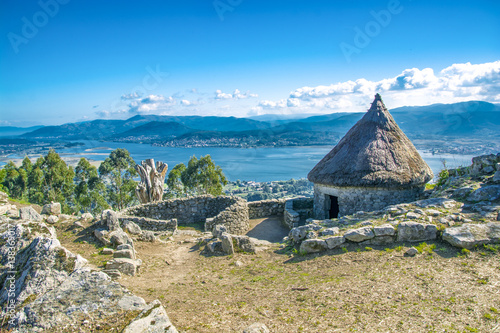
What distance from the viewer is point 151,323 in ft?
11.5

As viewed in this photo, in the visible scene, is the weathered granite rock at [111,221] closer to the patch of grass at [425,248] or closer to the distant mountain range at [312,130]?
the patch of grass at [425,248]

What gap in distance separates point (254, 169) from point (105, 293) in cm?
6864

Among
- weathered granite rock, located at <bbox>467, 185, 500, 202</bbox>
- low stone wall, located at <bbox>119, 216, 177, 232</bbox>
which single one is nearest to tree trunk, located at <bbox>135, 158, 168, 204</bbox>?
low stone wall, located at <bbox>119, 216, 177, 232</bbox>

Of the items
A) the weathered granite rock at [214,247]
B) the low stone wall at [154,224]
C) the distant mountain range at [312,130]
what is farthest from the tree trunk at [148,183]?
the distant mountain range at [312,130]

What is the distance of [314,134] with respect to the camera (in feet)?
395

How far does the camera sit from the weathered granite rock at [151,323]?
11.1 feet

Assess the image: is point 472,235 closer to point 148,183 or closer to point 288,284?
point 288,284

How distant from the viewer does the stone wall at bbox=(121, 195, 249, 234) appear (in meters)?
12.6

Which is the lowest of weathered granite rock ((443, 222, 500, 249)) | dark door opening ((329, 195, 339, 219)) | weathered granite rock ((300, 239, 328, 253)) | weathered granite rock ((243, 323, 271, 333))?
dark door opening ((329, 195, 339, 219))

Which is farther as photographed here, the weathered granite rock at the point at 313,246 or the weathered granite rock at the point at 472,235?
the weathered granite rock at the point at 313,246

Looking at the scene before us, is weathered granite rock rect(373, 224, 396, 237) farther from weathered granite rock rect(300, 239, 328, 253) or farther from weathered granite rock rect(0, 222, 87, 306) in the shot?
weathered granite rock rect(0, 222, 87, 306)

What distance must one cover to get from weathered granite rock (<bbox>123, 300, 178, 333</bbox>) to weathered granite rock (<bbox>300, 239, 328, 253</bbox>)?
183 inches

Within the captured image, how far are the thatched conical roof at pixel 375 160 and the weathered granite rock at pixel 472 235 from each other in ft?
17.8

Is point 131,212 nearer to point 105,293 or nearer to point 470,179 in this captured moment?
point 105,293
